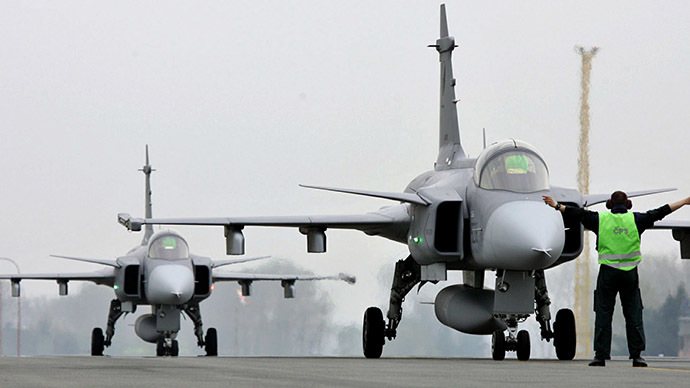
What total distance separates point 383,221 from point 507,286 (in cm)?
387

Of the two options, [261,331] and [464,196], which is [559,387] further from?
[261,331]

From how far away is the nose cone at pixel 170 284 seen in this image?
102ft

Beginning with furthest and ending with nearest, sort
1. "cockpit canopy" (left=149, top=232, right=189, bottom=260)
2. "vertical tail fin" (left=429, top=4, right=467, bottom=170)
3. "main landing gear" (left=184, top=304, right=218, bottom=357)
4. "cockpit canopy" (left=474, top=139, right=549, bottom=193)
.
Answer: "main landing gear" (left=184, top=304, right=218, bottom=357) → "cockpit canopy" (left=149, top=232, right=189, bottom=260) → "vertical tail fin" (left=429, top=4, right=467, bottom=170) → "cockpit canopy" (left=474, top=139, right=549, bottom=193)

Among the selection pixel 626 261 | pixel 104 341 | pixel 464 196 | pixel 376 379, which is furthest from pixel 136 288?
pixel 376 379

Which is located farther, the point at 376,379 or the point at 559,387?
the point at 376,379

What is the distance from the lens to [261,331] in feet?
163

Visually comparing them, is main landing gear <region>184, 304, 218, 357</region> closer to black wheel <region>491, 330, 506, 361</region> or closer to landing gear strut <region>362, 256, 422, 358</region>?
landing gear strut <region>362, 256, 422, 358</region>

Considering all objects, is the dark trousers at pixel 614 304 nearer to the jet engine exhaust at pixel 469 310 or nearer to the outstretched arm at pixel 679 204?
the outstretched arm at pixel 679 204

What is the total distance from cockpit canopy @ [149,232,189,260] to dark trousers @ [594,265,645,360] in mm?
20824

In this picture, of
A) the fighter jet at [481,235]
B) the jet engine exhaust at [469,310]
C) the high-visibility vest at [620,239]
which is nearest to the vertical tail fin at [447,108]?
the fighter jet at [481,235]

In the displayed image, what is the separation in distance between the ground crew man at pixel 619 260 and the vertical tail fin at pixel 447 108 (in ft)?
29.4

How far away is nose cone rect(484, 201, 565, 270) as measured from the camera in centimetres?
1516

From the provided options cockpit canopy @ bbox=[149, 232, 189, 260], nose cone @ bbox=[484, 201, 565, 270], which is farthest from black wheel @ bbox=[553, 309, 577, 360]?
cockpit canopy @ bbox=[149, 232, 189, 260]

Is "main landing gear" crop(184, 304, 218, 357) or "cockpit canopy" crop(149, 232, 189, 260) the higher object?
"cockpit canopy" crop(149, 232, 189, 260)
